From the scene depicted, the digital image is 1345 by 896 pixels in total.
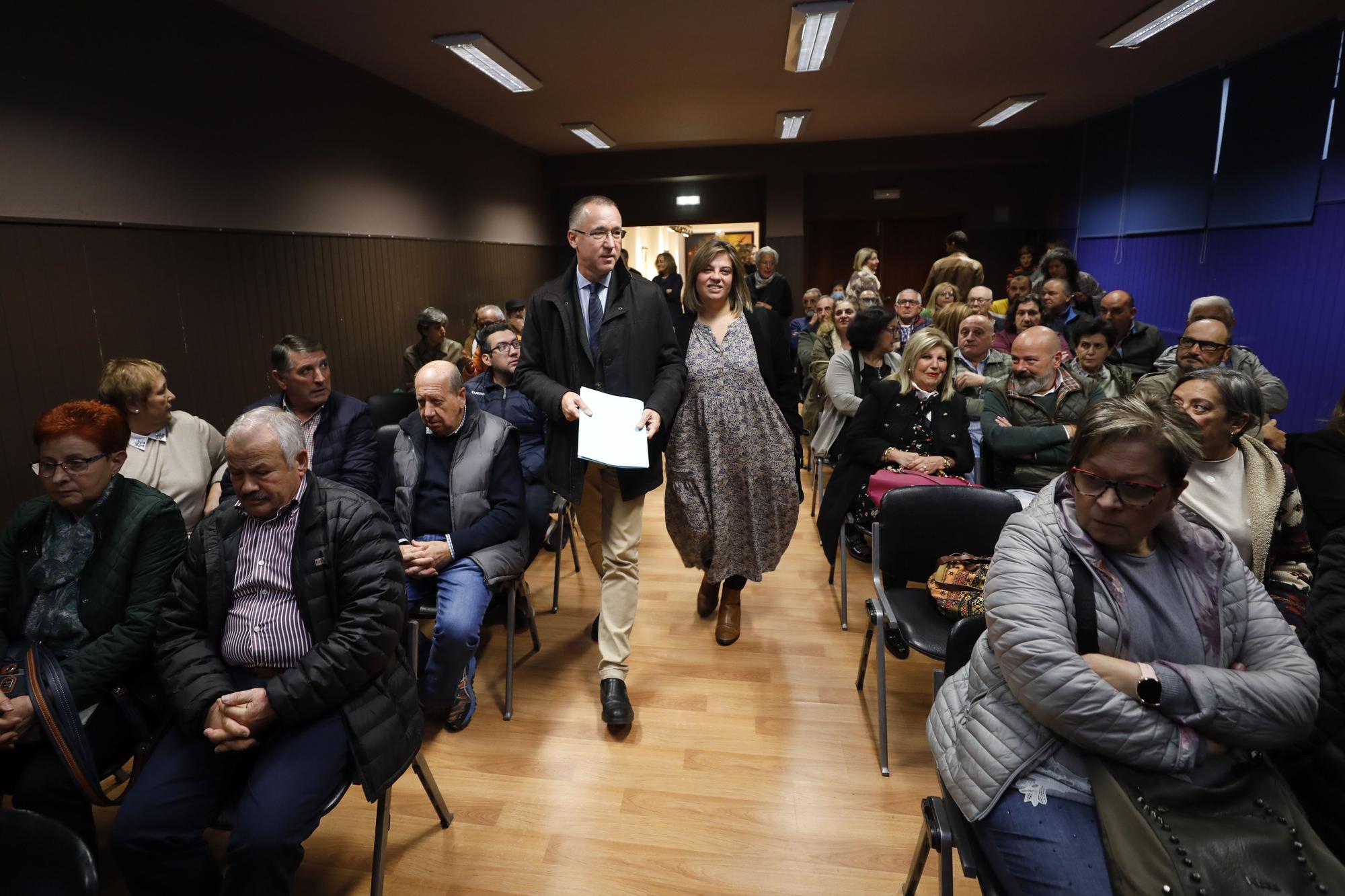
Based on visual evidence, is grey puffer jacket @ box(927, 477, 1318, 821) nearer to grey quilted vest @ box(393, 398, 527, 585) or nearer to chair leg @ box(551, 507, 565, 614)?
grey quilted vest @ box(393, 398, 527, 585)

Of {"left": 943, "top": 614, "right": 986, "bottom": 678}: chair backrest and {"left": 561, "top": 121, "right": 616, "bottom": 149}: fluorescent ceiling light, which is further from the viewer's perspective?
{"left": 561, "top": 121, "right": 616, "bottom": 149}: fluorescent ceiling light

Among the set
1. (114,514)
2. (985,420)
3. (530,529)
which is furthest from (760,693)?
(114,514)

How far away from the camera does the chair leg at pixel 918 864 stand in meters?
1.60

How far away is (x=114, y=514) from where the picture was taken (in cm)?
187

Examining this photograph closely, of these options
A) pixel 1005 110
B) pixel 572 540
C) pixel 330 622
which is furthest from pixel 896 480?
pixel 1005 110

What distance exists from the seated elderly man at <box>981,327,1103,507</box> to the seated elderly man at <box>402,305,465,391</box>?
4.19 m

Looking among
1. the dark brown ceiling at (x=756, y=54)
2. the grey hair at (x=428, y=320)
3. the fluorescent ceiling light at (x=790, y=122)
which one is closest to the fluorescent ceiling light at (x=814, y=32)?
the dark brown ceiling at (x=756, y=54)

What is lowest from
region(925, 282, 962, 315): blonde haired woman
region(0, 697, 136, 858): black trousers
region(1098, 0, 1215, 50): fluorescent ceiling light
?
region(0, 697, 136, 858): black trousers

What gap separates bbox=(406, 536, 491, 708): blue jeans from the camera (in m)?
2.38

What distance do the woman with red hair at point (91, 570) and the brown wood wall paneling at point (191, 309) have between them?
6.86 feet

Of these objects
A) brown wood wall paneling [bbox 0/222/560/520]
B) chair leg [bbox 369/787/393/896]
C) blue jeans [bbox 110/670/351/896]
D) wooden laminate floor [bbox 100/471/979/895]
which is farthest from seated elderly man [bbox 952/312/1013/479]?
brown wood wall paneling [bbox 0/222/560/520]

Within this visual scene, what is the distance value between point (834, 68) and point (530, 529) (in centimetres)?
559

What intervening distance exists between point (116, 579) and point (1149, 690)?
2458 mm

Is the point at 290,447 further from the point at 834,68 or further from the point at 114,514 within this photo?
the point at 834,68
